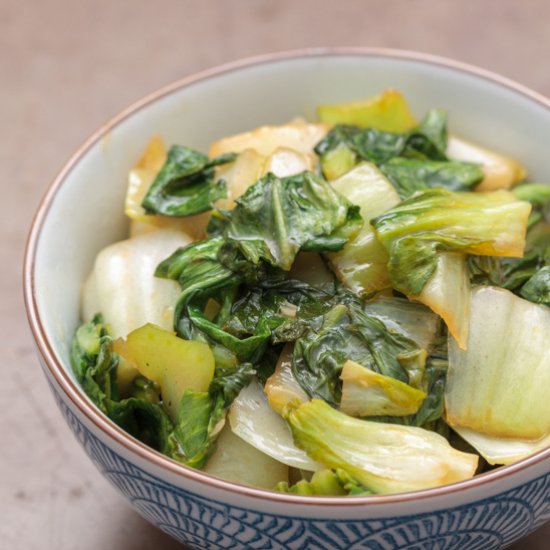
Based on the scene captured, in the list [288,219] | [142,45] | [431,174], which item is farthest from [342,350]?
[142,45]

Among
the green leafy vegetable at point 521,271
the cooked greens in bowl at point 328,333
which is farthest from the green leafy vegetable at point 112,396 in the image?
the green leafy vegetable at point 521,271

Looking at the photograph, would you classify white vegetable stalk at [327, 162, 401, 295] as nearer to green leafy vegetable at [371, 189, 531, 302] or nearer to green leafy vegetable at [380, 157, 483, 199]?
green leafy vegetable at [371, 189, 531, 302]

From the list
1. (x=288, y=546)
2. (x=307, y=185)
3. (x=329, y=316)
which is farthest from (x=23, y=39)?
(x=288, y=546)

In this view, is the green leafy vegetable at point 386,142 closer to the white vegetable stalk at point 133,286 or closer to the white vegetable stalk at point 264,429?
the white vegetable stalk at point 133,286

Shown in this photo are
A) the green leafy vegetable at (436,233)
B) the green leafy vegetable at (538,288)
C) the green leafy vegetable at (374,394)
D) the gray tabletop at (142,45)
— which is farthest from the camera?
the gray tabletop at (142,45)

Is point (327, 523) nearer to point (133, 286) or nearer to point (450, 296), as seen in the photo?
point (450, 296)

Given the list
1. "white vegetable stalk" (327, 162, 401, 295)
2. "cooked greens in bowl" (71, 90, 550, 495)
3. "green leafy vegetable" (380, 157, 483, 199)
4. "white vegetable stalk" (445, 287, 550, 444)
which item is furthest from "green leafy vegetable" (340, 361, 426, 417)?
"green leafy vegetable" (380, 157, 483, 199)

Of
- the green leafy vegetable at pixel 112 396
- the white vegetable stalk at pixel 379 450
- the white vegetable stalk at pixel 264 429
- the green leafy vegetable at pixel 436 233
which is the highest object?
the green leafy vegetable at pixel 436 233
